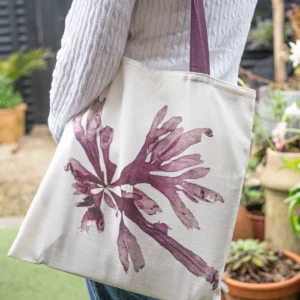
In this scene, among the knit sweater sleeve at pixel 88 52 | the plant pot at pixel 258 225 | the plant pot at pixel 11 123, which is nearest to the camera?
the knit sweater sleeve at pixel 88 52

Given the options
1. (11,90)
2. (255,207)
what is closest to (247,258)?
(255,207)

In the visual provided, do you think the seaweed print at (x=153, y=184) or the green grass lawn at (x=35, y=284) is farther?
the green grass lawn at (x=35, y=284)

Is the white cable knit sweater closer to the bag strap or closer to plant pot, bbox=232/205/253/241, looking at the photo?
the bag strap

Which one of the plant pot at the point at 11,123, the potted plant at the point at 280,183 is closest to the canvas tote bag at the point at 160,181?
the potted plant at the point at 280,183

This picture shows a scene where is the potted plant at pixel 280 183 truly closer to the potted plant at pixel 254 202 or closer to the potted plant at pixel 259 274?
the potted plant at pixel 259 274

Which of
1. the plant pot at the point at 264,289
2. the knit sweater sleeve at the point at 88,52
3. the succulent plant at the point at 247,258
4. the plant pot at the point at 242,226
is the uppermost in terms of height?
the knit sweater sleeve at the point at 88,52

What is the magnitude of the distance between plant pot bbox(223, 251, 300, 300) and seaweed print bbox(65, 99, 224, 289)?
0.94 meters

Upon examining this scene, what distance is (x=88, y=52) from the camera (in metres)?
0.69

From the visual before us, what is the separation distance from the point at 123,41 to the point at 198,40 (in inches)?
4.0

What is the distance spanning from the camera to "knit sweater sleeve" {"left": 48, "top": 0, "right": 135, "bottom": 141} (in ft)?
2.17

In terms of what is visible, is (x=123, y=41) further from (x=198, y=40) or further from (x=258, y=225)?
(x=258, y=225)

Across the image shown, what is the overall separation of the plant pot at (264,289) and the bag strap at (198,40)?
1.05 m

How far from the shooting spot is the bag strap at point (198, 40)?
0.67 metres

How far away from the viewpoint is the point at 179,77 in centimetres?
69
